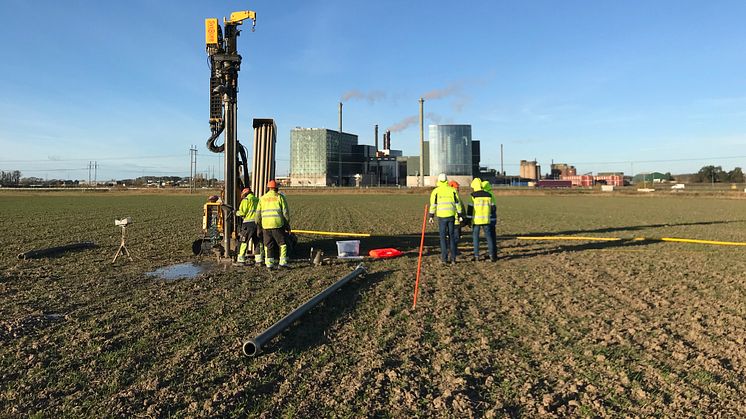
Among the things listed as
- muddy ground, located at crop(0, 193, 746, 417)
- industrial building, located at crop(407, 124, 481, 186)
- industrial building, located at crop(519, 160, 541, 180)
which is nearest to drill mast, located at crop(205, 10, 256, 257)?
muddy ground, located at crop(0, 193, 746, 417)

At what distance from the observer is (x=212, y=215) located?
11828 mm

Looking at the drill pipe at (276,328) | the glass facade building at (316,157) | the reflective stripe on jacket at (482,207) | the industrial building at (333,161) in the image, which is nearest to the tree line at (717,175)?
the industrial building at (333,161)

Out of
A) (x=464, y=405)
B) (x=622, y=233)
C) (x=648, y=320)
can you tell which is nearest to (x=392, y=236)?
(x=622, y=233)

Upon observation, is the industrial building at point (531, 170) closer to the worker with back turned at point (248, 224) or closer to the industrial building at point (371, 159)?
the industrial building at point (371, 159)

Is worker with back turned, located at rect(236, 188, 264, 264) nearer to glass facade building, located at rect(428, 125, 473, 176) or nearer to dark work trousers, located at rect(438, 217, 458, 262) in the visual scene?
dark work trousers, located at rect(438, 217, 458, 262)

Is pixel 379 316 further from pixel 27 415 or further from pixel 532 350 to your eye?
pixel 27 415

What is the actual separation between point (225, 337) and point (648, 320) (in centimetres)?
542

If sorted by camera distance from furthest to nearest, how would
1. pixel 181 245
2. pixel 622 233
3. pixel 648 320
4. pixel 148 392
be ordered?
pixel 622 233 → pixel 181 245 → pixel 648 320 → pixel 148 392

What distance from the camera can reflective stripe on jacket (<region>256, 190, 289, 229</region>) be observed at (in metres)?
9.68

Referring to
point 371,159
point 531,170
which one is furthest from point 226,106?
point 531,170

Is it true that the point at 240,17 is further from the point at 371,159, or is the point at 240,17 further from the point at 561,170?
the point at 561,170

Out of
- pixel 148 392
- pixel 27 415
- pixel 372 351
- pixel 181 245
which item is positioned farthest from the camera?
pixel 181 245

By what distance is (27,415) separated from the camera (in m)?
3.61

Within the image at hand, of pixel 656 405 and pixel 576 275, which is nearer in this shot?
pixel 656 405
